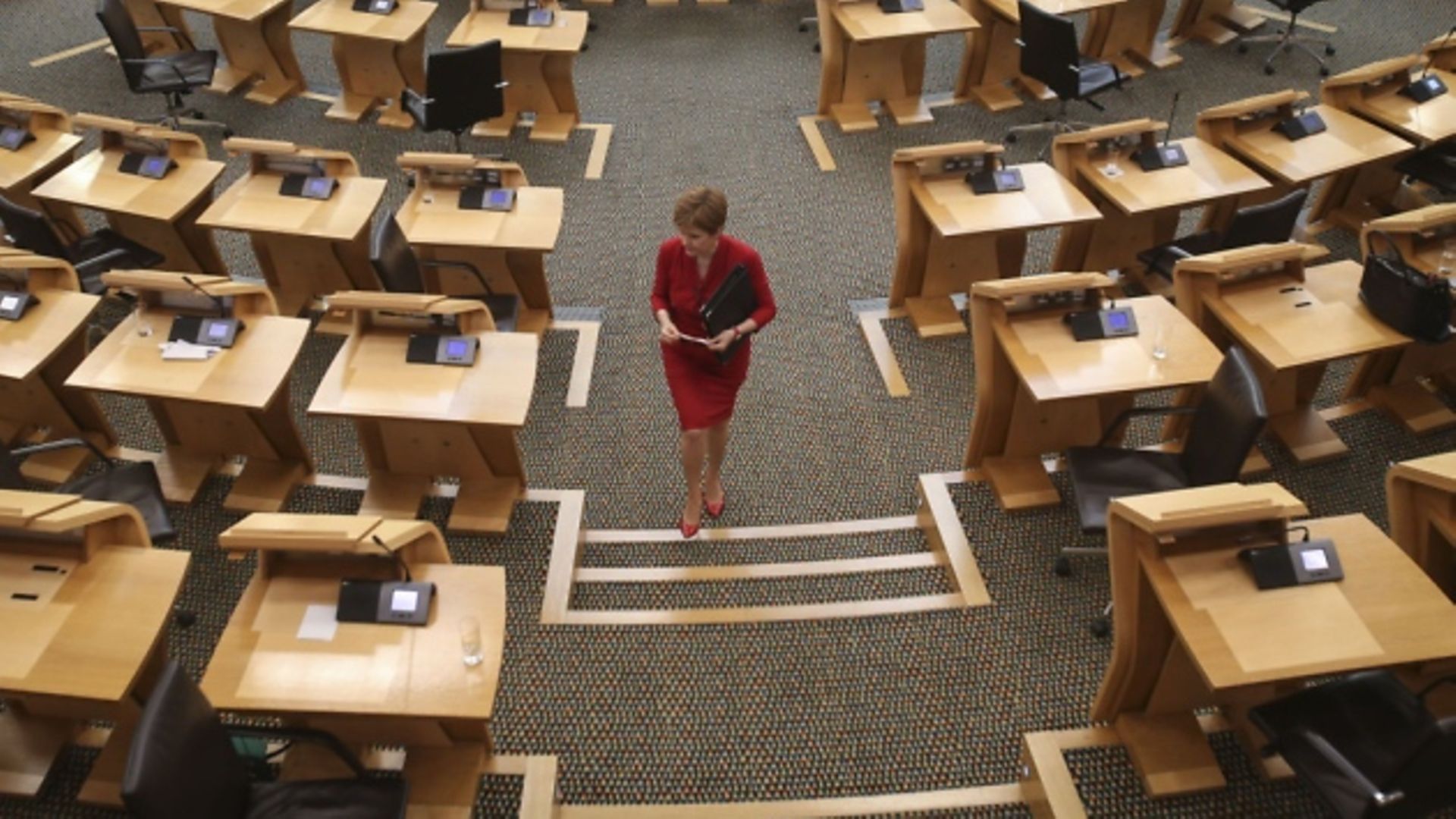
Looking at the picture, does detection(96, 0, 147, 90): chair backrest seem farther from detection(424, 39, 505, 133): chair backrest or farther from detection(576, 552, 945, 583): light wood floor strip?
detection(576, 552, 945, 583): light wood floor strip

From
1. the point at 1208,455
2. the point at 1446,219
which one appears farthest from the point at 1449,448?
the point at 1208,455

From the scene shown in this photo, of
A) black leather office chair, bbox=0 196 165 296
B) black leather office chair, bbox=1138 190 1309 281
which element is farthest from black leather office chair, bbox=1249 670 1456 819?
black leather office chair, bbox=0 196 165 296

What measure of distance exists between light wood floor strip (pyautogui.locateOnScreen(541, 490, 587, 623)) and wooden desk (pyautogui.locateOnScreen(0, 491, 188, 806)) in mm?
1317

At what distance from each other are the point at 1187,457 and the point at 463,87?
4711 millimetres

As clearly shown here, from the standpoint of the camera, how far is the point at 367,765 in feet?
11.0

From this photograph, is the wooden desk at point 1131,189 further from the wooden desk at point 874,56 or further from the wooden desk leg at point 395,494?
the wooden desk leg at point 395,494

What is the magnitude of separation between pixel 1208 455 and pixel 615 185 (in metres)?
4.25

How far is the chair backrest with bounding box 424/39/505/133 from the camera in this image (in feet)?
20.1

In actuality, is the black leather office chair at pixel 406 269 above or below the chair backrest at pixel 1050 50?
below

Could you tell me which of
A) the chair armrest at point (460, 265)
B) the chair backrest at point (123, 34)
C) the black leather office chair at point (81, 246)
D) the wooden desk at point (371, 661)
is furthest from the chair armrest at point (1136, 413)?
the chair backrest at point (123, 34)

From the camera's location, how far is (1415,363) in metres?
4.79

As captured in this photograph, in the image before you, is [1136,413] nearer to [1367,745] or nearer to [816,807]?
[1367,745]

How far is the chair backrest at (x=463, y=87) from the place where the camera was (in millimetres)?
6133

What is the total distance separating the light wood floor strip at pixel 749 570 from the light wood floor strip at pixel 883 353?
1124 millimetres
